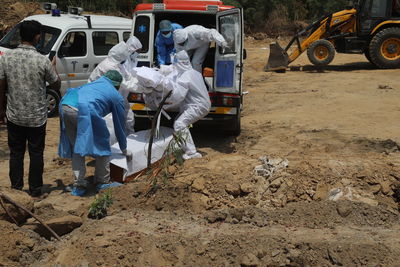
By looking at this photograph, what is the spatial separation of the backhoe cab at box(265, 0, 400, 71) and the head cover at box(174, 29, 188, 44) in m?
8.03

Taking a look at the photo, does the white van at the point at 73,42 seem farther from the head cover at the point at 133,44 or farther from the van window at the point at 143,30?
the head cover at the point at 133,44

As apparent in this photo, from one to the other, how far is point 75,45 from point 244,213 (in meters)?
5.96

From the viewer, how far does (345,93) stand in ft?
37.9

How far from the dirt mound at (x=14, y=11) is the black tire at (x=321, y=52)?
887 centimetres

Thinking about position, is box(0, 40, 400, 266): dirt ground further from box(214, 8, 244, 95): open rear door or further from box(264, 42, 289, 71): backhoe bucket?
box(264, 42, 289, 71): backhoe bucket

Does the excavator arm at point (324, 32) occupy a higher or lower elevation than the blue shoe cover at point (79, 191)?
higher

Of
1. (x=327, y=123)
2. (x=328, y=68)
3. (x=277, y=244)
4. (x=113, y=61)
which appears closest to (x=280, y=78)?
(x=328, y=68)

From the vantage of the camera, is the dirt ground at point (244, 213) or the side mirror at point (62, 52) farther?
the side mirror at point (62, 52)

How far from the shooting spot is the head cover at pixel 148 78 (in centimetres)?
643

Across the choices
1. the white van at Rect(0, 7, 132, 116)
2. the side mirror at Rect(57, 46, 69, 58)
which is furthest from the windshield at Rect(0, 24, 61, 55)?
the side mirror at Rect(57, 46, 69, 58)

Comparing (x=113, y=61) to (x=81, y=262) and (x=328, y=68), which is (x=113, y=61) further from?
(x=328, y=68)

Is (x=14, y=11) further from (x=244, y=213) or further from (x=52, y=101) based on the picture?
(x=244, y=213)

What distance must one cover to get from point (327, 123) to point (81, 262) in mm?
5661

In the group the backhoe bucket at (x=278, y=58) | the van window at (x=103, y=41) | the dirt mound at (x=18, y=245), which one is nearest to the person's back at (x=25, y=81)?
the dirt mound at (x=18, y=245)
